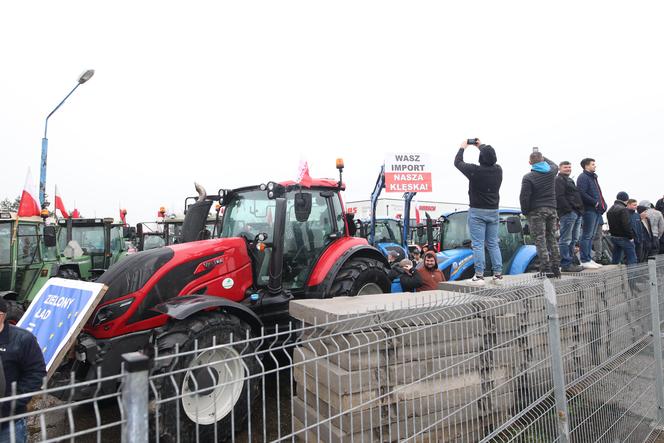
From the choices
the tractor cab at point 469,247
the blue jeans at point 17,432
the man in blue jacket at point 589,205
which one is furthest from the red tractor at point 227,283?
the man in blue jacket at point 589,205

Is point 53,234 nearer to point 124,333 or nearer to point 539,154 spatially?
point 124,333

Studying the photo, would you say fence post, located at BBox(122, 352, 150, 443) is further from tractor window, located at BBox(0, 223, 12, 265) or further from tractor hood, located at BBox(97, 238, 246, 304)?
tractor window, located at BBox(0, 223, 12, 265)

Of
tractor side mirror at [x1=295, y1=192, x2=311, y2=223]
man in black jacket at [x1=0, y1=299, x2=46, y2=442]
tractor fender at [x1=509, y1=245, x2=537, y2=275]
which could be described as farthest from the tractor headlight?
tractor fender at [x1=509, y1=245, x2=537, y2=275]

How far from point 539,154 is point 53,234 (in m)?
8.39

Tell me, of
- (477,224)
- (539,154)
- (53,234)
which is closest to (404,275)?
(477,224)

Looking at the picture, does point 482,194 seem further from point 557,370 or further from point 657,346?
point 557,370

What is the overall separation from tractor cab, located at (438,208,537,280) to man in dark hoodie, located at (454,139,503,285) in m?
2.38

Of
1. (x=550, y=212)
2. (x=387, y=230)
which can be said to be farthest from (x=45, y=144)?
(x=550, y=212)

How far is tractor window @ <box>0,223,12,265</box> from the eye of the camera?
7.75 metres

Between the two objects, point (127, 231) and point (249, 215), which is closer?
point (249, 215)

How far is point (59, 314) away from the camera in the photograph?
359 centimetres

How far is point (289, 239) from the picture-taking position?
4.87m

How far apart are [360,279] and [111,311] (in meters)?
2.64

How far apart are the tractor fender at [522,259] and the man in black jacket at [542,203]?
2.66 m
